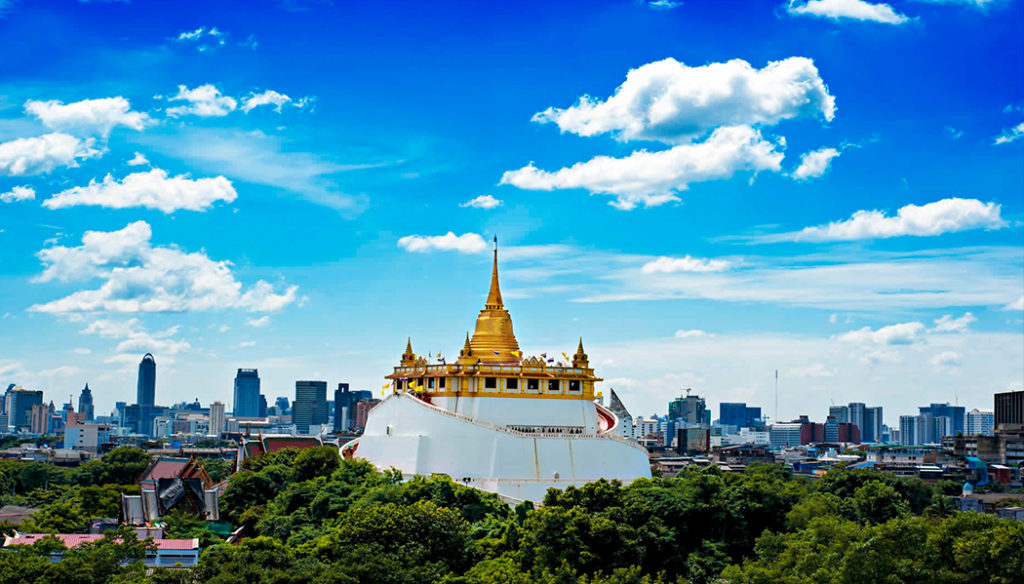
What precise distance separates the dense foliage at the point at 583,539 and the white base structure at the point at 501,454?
3223mm

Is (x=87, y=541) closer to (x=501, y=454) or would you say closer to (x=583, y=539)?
(x=583, y=539)

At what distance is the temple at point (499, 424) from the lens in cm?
7475

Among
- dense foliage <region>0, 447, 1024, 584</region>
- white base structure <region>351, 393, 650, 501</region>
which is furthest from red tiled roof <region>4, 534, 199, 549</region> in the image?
white base structure <region>351, 393, 650, 501</region>

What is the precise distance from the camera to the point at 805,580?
4603 cm

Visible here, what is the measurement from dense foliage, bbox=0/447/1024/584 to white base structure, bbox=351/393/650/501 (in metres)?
3.22

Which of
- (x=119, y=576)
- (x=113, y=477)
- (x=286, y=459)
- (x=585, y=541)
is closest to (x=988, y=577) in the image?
(x=585, y=541)

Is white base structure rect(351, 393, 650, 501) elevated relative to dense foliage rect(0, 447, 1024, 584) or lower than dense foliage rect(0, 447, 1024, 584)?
elevated

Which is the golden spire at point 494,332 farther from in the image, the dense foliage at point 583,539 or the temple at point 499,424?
the dense foliage at point 583,539

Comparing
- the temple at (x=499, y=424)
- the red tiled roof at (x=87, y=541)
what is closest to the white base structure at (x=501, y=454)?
the temple at (x=499, y=424)

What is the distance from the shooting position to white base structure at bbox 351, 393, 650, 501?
243 feet

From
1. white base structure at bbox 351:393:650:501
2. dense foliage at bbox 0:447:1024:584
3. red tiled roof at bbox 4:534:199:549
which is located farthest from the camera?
white base structure at bbox 351:393:650:501

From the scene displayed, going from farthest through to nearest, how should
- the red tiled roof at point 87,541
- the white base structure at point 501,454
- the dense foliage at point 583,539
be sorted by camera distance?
the white base structure at point 501,454, the red tiled roof at point 87,541, the dense foliage at point 583,539

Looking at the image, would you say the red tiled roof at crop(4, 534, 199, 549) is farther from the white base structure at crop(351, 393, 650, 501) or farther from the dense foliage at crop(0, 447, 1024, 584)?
the white base structure at crop(351, 393, 650, 501)

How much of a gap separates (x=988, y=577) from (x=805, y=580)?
6.68m
